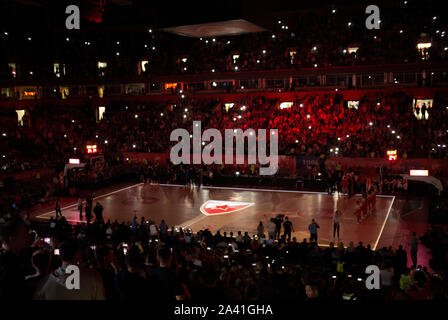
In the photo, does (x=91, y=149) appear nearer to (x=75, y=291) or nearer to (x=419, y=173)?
(x=419, y=173)

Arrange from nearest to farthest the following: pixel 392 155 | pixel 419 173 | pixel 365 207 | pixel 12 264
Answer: pixel 12 264 < pixel 365 207 < pixel 419 173 < pixel 392 155

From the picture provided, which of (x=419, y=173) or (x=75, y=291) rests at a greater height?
(x=75, y=291)

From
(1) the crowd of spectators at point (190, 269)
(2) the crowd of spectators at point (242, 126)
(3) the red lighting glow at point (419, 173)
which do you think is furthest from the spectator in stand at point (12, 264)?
(2) the crowd of spectators at point (242, 126)

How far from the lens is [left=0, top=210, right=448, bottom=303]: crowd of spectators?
11.8 ft

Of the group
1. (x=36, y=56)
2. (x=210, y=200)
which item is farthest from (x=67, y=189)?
(x=36, y=56)

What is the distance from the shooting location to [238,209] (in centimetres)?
2323

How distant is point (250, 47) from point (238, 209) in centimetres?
2135

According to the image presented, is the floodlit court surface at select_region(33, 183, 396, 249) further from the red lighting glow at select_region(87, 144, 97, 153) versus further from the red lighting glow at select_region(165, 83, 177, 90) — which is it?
the red lighting glow at select_region(165, 83, 177, 90)

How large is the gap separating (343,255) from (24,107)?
40.3 metres

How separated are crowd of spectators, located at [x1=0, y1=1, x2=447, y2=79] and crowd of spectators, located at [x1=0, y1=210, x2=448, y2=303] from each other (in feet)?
74.5

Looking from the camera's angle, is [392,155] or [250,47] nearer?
[392,155]

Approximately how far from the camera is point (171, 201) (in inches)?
1002

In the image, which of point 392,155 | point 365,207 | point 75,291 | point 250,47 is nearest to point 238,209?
point 365,207
